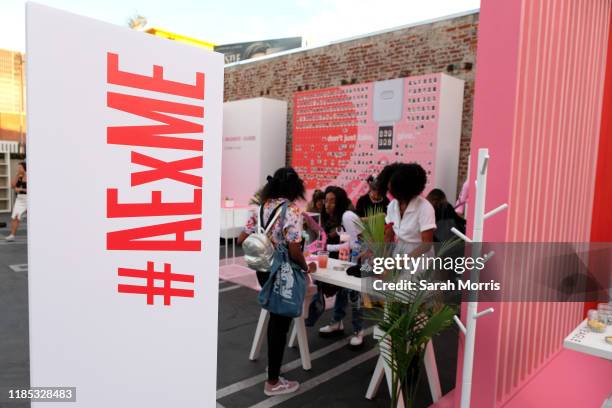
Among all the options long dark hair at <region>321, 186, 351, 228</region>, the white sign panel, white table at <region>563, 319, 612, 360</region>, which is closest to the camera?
the white sign panel

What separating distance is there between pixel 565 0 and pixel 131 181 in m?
2.25

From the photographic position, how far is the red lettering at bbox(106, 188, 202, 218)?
102 centimetres

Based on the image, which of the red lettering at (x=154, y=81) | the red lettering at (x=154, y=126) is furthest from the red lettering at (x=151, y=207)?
the red lettering at (x=154, y=81)

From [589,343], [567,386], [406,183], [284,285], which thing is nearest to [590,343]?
[589,343]

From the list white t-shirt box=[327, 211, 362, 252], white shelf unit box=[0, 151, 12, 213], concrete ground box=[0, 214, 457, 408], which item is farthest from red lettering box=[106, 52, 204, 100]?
white shelf unit box=[0, 151, 12, 213]

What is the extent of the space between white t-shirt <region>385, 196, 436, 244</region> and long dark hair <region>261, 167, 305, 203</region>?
0.71 meters

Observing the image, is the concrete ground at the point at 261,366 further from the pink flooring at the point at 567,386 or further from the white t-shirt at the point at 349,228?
the white t-shirt at the point at 349,228

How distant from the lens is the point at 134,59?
1019 mm

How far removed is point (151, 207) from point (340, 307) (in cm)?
273

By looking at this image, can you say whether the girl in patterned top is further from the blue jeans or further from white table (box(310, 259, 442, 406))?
the blue jeans

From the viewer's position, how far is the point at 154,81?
1.06 m

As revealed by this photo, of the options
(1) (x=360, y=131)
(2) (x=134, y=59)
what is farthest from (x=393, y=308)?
(1) (x=360, y=131)

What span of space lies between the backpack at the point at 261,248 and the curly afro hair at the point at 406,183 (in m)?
0.75

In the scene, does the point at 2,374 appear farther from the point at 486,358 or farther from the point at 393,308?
the point at 486,358
